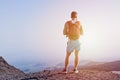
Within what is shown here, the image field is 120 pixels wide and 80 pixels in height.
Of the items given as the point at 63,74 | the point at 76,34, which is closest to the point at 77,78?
the point at 63,74

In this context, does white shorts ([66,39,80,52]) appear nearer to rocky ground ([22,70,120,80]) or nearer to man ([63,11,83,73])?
man ([63,11,83,73])

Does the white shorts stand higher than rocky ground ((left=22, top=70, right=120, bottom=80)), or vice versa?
the white shorts

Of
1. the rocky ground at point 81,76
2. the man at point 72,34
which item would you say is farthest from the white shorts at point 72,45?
the rocky ground at point 81,76

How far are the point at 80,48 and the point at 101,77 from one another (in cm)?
190

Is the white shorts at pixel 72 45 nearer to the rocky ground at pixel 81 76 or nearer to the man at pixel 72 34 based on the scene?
the man at pixel 72 34

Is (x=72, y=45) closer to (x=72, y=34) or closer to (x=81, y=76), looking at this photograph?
(x=72, y=34)

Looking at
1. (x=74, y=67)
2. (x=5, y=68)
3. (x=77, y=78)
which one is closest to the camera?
(x=77, y=78)

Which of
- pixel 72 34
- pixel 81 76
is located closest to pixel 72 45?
pixel 72 34

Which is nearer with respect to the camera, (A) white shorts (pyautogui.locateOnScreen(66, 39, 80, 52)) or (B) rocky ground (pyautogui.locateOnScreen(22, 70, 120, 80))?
(B) rocky ground (pyautogui.locateOnScreen(22, 70, 120, 80))

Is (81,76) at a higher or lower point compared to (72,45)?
lower

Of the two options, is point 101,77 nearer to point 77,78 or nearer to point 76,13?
point 77,78

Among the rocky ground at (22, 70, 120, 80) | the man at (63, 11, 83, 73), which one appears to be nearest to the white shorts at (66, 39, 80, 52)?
the man at (63, 11, 83, 73)

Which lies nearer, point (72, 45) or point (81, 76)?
point (81, 76)

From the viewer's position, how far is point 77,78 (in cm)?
1698
